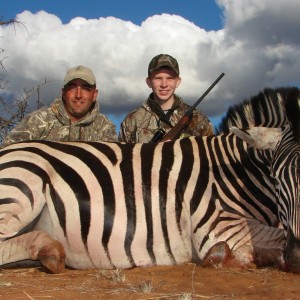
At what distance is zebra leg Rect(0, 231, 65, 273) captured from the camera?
335cm

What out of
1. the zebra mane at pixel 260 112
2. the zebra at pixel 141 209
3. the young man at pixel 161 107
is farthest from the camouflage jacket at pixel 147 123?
the zebra at pixel 141 209

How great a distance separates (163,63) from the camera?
615 cm

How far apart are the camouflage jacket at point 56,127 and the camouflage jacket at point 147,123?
0.57m

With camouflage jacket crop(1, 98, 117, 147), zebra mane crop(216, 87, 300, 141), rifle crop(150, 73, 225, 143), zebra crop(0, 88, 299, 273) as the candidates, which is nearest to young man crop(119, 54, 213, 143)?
rifle crop(150, 73, 225, 143)

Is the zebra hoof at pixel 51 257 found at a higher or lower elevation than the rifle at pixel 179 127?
lower

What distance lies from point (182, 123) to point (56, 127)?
1.41 metres

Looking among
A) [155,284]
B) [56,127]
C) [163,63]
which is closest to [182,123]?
[163,63]

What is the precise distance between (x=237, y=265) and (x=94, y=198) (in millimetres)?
1098

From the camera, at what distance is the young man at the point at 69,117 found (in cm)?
554

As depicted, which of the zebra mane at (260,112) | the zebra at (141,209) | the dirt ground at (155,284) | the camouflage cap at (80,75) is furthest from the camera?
the camouflage cap at (80,75)

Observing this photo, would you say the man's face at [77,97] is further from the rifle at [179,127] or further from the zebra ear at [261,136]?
the zebra ear at [261,136]

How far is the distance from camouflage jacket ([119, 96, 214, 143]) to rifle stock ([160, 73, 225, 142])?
0.19 meters

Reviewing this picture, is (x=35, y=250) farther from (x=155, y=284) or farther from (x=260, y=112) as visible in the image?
(x=260, y=112)

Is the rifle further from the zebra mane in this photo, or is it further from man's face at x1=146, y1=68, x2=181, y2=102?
the zebra mane
